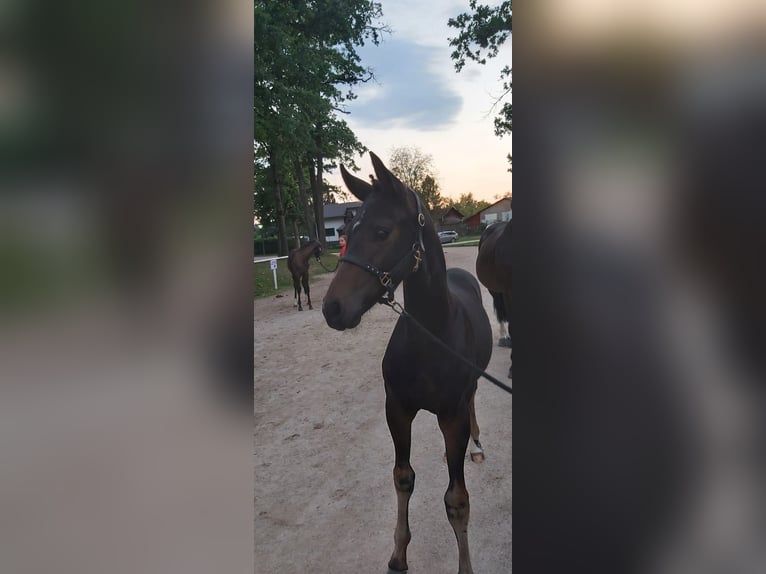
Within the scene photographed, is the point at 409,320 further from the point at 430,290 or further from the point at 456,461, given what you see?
the point at 456,461

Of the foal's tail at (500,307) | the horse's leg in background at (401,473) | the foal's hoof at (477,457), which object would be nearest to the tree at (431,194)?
the horse's leg in background at (401,473)

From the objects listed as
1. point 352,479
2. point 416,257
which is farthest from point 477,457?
point 416,257

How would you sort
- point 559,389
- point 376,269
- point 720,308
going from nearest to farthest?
1. point 720,308
2. point 559,389
3. point 376,269

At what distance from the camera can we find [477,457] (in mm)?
3482

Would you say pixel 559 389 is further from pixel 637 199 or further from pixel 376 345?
pixel 376 345

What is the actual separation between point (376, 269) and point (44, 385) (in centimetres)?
119

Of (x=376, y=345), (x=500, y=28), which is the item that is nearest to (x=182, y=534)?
(x=500, y=28)

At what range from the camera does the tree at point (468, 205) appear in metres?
1.85

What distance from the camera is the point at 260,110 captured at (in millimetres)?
8695

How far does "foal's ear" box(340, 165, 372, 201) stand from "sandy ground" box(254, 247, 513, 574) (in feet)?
5.05

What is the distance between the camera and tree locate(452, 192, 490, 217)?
73.0 inches

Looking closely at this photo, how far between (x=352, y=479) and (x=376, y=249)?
244cm

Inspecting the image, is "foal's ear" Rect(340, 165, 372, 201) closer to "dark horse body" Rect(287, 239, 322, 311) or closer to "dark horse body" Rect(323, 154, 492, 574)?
"dark horse body" Rect(323, 154, 492, 574)

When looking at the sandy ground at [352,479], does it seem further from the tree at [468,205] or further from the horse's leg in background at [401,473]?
the tree at [468,205]
